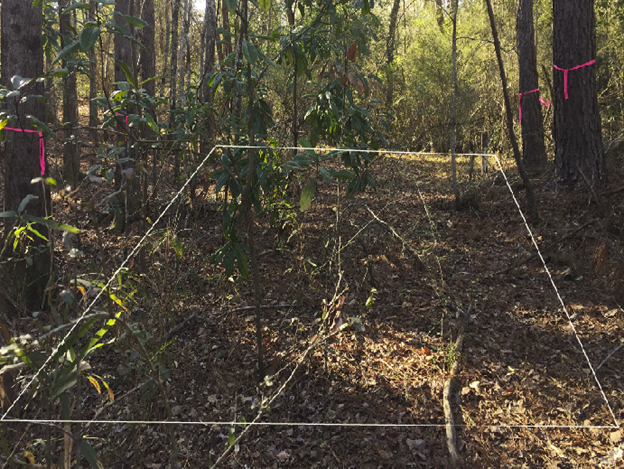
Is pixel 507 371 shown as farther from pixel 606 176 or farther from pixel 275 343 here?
pixel 606 176

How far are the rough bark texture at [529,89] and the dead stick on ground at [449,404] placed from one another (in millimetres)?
2961

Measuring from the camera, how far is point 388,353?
8.62 feet

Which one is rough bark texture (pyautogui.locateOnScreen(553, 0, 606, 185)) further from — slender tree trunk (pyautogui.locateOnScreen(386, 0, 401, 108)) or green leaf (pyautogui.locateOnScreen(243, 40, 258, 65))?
green leaf (pyautogui.locateOnScreen(243, 40, 258, 65))

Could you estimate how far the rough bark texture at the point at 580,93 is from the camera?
381 centimetres

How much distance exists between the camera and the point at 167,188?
17.0 feet

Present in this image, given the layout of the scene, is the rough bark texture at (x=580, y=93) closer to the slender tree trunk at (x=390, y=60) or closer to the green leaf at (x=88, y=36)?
the slender tree trunk at (x=390, y=60)

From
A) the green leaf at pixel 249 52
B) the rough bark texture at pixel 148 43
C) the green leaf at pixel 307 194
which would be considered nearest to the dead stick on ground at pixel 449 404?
the green leaf at pixel 307 194

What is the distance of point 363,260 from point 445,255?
61 centimetres

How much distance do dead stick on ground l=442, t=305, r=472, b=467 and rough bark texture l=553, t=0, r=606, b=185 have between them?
2041 millimetres

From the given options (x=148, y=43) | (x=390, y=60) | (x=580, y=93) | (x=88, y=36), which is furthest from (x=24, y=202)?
(x=390, y=60)

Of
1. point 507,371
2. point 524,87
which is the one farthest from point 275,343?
point 524,87

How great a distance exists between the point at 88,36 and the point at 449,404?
217 centimetres

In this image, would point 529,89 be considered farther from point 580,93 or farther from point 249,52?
point 249,52

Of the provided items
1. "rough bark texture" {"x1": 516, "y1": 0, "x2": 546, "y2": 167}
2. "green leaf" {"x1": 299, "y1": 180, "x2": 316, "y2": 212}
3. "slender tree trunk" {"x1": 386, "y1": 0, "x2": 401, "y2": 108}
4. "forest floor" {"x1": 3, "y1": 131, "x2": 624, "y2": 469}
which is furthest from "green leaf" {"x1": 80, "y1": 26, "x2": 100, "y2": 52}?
"slender tree trunk" {"x1": 386, "y1": 0, "x2": 401, "y2": 108}
